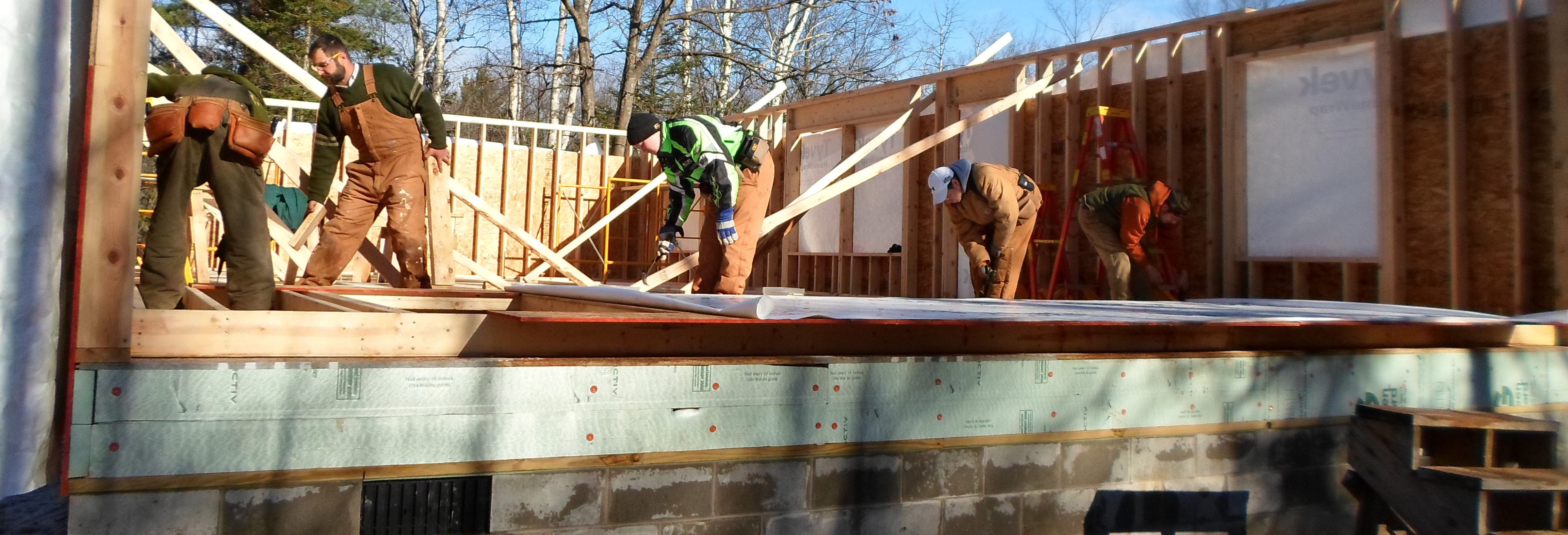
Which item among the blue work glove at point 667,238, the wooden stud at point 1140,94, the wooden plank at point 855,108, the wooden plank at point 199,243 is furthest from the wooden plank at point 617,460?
the wooden plank at point 855,108

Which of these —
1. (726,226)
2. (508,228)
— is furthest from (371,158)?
(726,226)

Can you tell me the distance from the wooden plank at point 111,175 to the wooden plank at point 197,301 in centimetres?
111

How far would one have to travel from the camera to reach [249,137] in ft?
12.6

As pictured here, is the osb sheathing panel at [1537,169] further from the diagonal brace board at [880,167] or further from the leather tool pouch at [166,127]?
the leather tool pouch at [166,127]

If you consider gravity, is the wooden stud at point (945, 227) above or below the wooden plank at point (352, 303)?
above

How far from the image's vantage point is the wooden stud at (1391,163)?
6.58 metres

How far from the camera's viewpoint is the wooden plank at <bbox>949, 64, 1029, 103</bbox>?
8.94 m

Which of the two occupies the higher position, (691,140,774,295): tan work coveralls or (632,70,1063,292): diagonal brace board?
(632,70,1063,292): diagonal brace board

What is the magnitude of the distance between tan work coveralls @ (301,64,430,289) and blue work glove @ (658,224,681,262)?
4.62 feet

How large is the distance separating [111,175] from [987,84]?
7.80 metres

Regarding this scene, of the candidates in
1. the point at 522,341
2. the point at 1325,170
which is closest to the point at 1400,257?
the point at 1325,170

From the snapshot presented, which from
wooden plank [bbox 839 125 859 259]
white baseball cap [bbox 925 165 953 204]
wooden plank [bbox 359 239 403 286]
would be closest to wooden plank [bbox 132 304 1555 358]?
wooden plank [bbox 359 239 403 286]

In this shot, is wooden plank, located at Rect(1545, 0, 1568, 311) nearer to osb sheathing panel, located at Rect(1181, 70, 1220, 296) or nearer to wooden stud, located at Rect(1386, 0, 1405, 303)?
wooden stud, located at Rect(1386, 0, 1405, 303)

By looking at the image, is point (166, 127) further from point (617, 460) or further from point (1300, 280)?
point (1300, 280)
